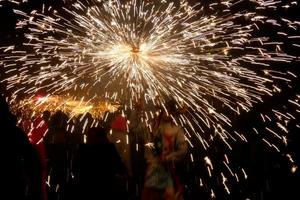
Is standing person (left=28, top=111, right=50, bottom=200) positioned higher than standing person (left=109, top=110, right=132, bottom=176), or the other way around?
standing person (left=28, top=111, right=50, bottom=200)

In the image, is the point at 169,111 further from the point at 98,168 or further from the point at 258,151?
the point at 258,151

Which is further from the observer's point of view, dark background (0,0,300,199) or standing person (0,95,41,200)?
dark background (0,0,300,199)

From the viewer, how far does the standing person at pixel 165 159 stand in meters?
6.13

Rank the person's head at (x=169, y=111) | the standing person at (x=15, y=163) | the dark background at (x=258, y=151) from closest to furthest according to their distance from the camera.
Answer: the standing person at (x=15, y=163) → the person's head at (x=169, y=111) → the dark background at (x=258, y=151)

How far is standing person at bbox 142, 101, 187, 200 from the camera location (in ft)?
20.1

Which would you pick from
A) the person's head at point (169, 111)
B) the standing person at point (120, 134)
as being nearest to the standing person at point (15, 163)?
the person's head at point (169, 111)

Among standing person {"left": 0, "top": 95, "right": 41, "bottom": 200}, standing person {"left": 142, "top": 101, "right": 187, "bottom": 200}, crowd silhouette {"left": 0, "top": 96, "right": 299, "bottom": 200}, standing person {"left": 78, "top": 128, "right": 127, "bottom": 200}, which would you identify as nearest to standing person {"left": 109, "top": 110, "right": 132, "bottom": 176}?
crowd silhouette {"left": 0, "top": 96, "right": 299, "bottom": 200}

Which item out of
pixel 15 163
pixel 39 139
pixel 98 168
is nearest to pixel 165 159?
pixel 98 168

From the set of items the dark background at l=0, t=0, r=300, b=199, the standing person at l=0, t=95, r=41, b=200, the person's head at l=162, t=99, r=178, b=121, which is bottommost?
the dark background at l=0, t=0, r=300, b=199

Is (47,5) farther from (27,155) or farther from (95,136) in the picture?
(27,155)

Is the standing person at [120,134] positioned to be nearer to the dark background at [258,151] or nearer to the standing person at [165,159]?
the dark background at [258,151]

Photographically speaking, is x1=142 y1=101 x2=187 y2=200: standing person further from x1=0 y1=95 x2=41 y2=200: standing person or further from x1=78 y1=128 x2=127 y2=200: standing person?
x1=0 y1=95 x2=41 y2=200: standing person

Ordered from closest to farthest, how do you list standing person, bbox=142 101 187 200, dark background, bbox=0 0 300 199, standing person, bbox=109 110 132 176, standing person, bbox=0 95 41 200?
standing person, bbox=0 95 41 200 → standing person, bbox=142 101 187 200 → dark background, bbox=0 0 300 199 → standing person, bbox=109 110 132 176

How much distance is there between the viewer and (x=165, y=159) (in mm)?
6215
